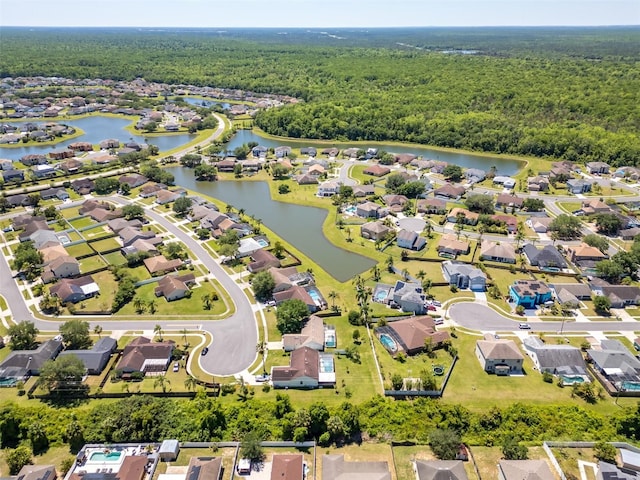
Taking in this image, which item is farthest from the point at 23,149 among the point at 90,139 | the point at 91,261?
the point at 91,261

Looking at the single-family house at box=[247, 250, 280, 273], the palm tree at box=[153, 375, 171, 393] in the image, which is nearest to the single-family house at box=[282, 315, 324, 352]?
the palm tree at box=[153, 375, 171, 393]

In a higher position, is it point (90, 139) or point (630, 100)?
point (630, 100)

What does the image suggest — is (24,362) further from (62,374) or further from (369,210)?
(369,210)

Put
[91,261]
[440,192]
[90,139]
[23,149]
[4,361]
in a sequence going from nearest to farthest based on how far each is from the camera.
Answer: [4,361]
[91,261]
[440,192]
[23,149]
[90,139]

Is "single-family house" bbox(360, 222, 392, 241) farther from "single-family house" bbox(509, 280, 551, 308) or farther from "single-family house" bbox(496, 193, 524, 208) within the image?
"single-family house" bbox(496, 193, 524, 208)

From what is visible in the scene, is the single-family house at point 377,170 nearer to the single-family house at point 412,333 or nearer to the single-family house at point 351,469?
the single-family house at point 412,333

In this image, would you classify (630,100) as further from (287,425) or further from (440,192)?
(287,425)

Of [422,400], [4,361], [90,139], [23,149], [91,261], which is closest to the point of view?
[422,400]

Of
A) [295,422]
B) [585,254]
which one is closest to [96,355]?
[295,422]
